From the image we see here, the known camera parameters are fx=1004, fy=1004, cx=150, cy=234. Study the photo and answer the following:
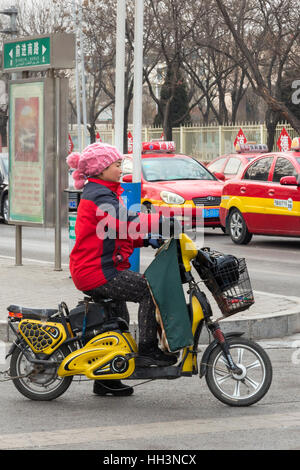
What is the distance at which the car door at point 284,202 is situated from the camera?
16172 mm

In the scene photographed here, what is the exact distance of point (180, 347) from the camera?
6.04 metres

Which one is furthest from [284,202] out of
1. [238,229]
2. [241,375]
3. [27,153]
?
[241,375]

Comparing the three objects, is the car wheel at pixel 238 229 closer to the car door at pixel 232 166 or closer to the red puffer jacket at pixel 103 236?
the car door at pixel 232 166

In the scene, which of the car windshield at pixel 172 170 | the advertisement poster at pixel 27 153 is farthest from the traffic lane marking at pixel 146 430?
the car windshield at pixel 172 170

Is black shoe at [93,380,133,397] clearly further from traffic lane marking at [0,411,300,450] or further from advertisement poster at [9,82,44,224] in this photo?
advertisement poster at [9,82,44,224]

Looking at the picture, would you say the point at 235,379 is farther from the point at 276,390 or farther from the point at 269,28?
the point at 269,28

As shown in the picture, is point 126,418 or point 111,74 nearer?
A: point 126,418

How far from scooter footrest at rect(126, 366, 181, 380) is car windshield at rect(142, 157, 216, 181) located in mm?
13583

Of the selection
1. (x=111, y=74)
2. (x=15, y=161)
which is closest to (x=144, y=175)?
(x=15, y=161)

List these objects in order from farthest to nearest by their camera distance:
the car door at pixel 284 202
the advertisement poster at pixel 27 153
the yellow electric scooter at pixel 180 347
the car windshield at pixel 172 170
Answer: the car windshield at pixel 172 170, the car door at pixel 284 202, the advertisement poster at pixel 27 153, the yellow electric scooter at pixel 180 347

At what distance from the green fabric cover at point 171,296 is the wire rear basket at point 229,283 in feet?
0.68

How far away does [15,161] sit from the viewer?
1272 centimetres

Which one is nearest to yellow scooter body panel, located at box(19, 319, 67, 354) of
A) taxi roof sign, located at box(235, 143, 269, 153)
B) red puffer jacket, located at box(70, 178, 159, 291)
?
red puffer jacket, located at box(70, 178, 159, 291)
